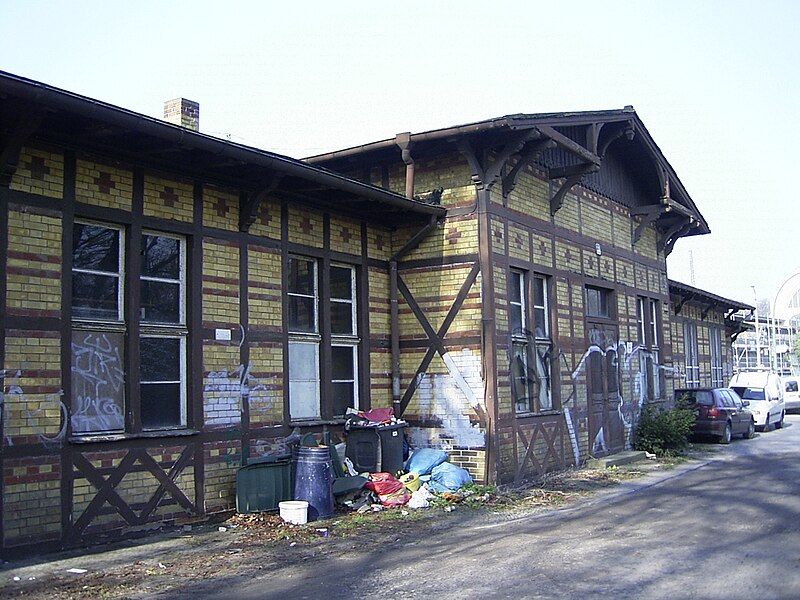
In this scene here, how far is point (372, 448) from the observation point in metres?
11.5

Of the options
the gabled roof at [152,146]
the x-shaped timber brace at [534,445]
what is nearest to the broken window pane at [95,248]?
the gabled roof at [152,146]

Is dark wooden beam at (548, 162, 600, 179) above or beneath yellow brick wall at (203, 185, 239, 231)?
above

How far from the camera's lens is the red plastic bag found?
10.9m

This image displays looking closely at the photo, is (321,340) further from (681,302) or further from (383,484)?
(681,302)

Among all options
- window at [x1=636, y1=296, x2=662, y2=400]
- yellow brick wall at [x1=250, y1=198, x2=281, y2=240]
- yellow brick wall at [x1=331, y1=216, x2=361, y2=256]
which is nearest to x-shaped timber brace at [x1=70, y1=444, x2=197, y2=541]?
yellow brick wall at [x1=250, y1=198, x2=281, y2=240]

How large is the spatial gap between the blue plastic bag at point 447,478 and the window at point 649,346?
27.6 ft

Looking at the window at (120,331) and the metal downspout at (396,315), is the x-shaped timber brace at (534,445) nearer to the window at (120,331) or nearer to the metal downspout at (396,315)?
the metal downspout at (396,315)

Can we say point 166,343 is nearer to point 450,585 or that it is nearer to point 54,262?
point 54,262

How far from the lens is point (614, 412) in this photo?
17.0 meters

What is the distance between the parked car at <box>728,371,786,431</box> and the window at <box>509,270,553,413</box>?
12840 mm

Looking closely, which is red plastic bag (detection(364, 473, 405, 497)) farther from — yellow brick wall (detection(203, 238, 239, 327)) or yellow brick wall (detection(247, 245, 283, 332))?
yellow brick wall (detection(203, 238, 239, 327))

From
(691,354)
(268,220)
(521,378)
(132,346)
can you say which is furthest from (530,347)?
(691,354)

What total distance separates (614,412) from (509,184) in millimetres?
6464

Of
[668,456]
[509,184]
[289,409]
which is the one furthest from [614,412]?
[289,409]
